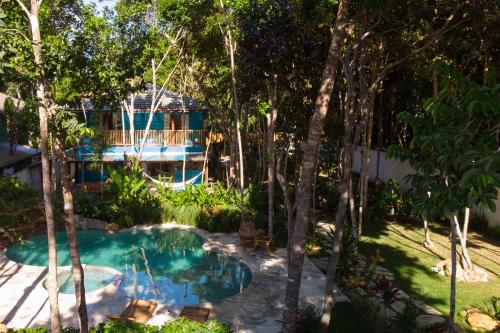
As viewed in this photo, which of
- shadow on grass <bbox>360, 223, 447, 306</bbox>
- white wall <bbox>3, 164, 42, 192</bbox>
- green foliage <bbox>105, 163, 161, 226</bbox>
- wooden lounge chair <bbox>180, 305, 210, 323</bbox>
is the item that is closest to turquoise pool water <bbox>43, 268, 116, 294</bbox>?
wooden lounge chair <bbox>180, 305, 210, 323</bbox>

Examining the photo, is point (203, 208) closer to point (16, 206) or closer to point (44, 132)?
point (16, 206)

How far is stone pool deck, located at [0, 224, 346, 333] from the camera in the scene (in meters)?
9.23

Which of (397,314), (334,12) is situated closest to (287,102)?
(334,12)

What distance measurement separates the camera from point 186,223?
55.3 feet

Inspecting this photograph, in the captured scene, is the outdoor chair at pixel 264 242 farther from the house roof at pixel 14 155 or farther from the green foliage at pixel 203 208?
the house roof at pixel 14 155

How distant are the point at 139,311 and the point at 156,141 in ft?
53.0

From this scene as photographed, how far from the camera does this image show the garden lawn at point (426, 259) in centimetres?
1048

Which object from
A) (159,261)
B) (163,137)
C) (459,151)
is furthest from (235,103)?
(163,137)

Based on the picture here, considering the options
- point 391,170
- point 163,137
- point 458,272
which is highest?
point 163,137

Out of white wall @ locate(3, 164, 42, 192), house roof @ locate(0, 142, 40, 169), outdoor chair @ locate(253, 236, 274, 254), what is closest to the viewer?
outdoor chair @ locate(253, 236, 274, 254)

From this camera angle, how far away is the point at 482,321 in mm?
8984

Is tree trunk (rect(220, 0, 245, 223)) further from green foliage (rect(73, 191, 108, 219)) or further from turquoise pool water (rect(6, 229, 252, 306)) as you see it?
green foliage (rect(73, 191, 108, 219))

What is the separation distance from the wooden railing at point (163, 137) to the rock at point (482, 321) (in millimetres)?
18171

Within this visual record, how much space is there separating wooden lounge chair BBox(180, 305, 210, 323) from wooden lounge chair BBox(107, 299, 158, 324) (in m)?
0.72
